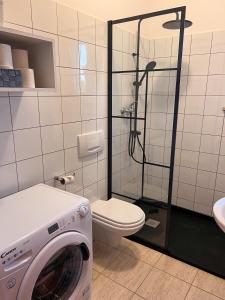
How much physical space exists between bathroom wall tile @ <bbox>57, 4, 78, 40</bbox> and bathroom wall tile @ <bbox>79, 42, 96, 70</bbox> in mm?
97

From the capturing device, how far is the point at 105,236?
1.95 metres

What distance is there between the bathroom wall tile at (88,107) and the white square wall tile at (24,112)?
443mm

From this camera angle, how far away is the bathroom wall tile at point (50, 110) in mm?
1522

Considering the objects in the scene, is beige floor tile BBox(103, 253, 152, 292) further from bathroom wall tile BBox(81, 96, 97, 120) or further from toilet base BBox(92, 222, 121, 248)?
bathroom wall tile BBox(81, 96, 97, 120)

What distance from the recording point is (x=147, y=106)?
2172mm

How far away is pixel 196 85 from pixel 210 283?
1793 millimetres

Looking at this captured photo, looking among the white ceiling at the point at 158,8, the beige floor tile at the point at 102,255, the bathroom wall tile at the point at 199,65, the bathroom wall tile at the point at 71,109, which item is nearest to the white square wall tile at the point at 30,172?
the bathroom wall tile at the point at 71,109

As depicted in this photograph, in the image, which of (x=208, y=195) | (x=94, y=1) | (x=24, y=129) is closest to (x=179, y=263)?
(x=208, y=195)

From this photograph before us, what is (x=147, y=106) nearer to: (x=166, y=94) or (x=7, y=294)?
(x=166, y=94)

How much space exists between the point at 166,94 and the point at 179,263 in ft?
4.86

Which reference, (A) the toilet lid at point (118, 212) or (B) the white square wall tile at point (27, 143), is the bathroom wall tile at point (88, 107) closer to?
(B) the white square wall tile at point (27, 143)

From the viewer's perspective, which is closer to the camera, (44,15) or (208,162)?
(44,15)

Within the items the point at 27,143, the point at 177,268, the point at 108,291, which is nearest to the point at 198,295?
the point at 177,268

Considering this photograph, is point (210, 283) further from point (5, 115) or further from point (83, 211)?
point (5, 115)
